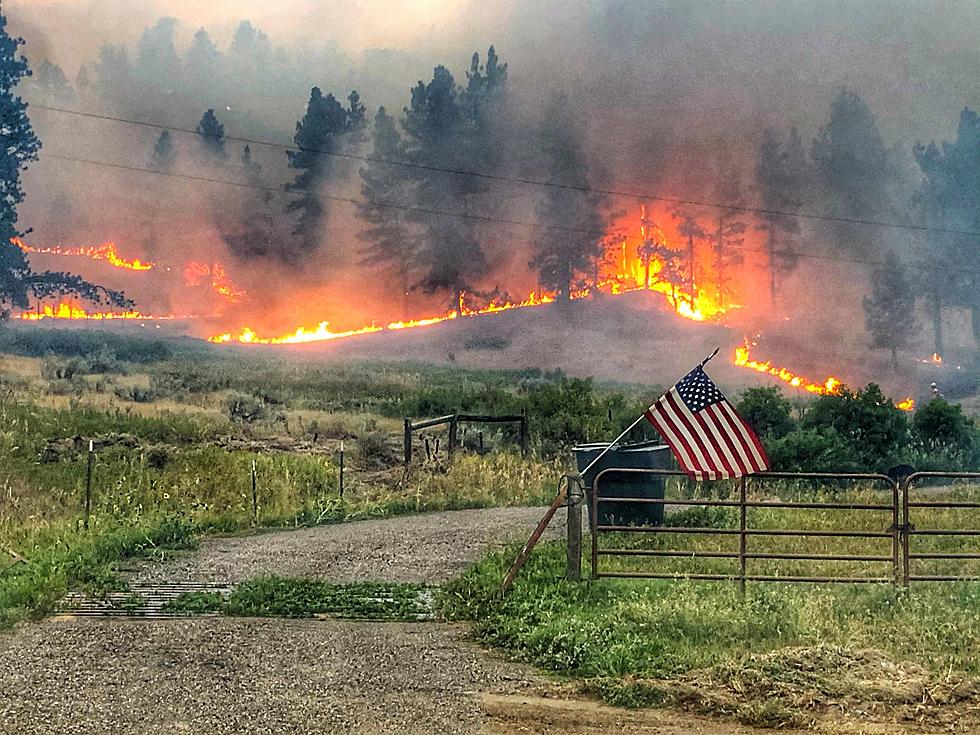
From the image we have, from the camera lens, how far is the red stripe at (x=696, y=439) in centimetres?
1130

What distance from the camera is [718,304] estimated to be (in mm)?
42969

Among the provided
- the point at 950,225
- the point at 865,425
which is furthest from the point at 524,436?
the point at 950,225

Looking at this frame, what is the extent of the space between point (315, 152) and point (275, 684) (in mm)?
32154

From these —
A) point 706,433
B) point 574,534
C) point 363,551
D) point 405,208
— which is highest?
point 405,208

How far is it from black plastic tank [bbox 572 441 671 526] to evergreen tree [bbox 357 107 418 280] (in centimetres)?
2488

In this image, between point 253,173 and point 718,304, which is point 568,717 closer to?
point 253,173

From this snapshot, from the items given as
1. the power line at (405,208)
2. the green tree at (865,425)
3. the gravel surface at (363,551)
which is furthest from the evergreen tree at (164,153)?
the green tree at (865,425)

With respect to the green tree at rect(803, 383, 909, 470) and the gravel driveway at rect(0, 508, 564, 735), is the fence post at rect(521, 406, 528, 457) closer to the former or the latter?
the green tree at rect(803, 383, 909, 470)

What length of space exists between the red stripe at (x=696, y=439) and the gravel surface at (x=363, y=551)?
12.2ft

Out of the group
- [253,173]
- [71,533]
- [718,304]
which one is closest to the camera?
[71,533]

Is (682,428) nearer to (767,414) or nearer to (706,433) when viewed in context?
(706,433)

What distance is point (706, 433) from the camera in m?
11.4

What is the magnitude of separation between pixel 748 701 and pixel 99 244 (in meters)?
32.0

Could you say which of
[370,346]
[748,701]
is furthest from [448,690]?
[370,346]
